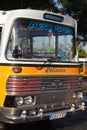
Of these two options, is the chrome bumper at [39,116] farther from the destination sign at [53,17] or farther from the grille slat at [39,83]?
the destination sign at [53,17]

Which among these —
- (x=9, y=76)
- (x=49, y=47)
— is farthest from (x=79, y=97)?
(x=9, y=76)

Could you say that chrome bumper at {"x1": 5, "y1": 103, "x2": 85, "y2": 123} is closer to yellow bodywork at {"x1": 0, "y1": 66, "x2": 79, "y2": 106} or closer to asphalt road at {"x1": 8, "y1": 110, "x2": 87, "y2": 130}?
yellow bodywork at {"x1": 0, "y1": 66, "x2": 79, "y2": 106}

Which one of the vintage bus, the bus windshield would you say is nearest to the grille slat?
the vintage bus

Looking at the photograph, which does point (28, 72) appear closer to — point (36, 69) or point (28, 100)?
point (36, 69)

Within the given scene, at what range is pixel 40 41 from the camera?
9.62m

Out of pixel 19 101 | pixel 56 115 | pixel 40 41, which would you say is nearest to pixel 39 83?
pixel 19 101

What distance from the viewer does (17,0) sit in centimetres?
1602

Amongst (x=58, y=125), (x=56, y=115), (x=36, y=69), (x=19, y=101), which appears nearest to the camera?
(x=19, y=101)

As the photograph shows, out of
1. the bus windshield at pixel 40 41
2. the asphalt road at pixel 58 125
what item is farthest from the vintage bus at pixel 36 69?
the asphalt road at pixel 58 125

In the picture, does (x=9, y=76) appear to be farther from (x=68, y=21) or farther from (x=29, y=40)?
(x=68, y=21)

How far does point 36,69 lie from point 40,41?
0.83 metres

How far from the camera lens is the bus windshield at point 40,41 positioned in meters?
8.95

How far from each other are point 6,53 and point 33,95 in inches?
42.1

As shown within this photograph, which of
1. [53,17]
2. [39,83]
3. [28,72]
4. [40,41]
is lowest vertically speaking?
[39,83]
